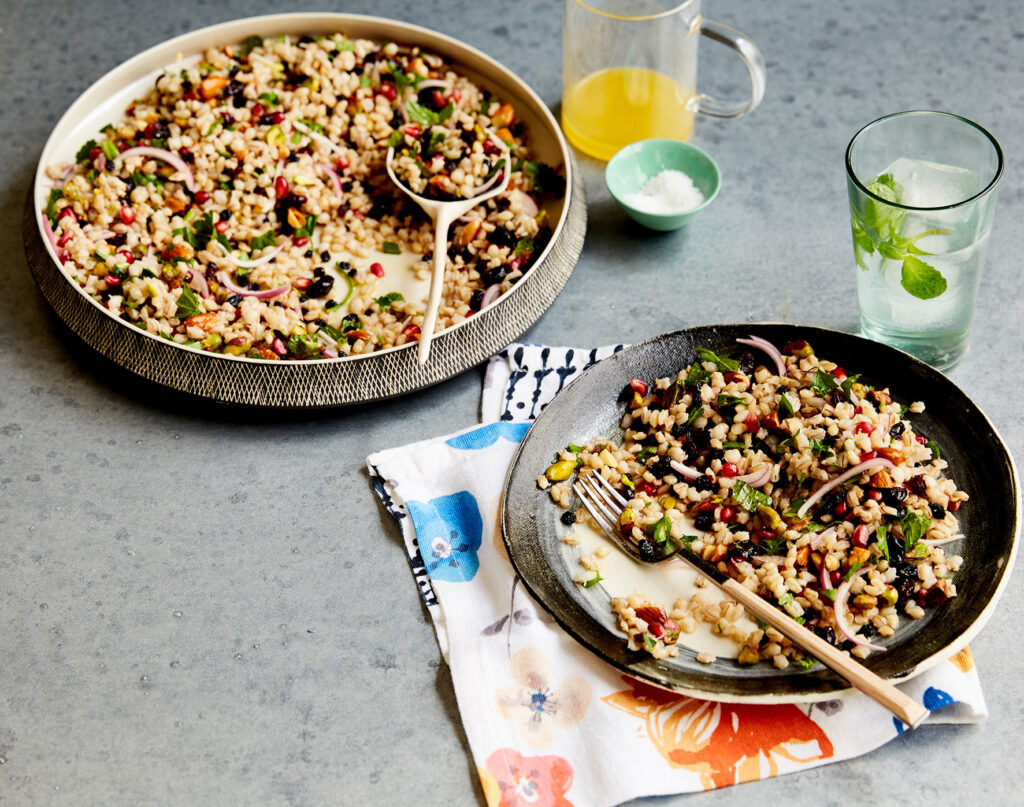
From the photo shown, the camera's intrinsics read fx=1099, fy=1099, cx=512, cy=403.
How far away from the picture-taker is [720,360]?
1.76m

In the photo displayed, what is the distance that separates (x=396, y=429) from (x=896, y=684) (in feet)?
2.90

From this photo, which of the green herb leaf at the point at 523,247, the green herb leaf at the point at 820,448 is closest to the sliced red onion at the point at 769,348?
the green herb leaf at the point at 820,448

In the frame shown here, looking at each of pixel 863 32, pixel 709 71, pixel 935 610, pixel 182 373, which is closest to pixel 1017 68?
pixel 863 32

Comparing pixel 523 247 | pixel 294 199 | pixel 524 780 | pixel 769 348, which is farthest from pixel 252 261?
pixel 524 780

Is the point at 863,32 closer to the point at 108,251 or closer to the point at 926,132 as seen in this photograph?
the point at 926,132

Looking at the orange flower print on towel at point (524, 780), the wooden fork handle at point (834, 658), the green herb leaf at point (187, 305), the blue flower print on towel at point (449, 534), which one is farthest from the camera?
the green herb leaf at point (187, 305)

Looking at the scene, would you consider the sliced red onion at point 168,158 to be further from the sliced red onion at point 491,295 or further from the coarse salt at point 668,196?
the coarse salt at point 668,196

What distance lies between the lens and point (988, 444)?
163 cm

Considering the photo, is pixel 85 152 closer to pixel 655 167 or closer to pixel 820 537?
pixel 655 167

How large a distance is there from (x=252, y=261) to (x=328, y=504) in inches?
19.7

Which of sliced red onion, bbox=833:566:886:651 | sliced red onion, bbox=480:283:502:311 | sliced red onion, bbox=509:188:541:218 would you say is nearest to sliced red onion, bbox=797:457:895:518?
sliced red onion, bbox=833:566:886:651

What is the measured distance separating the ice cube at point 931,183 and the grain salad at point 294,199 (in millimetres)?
612

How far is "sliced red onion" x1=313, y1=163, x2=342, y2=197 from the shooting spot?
2082mm

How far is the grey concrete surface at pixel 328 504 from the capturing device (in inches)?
58.7
